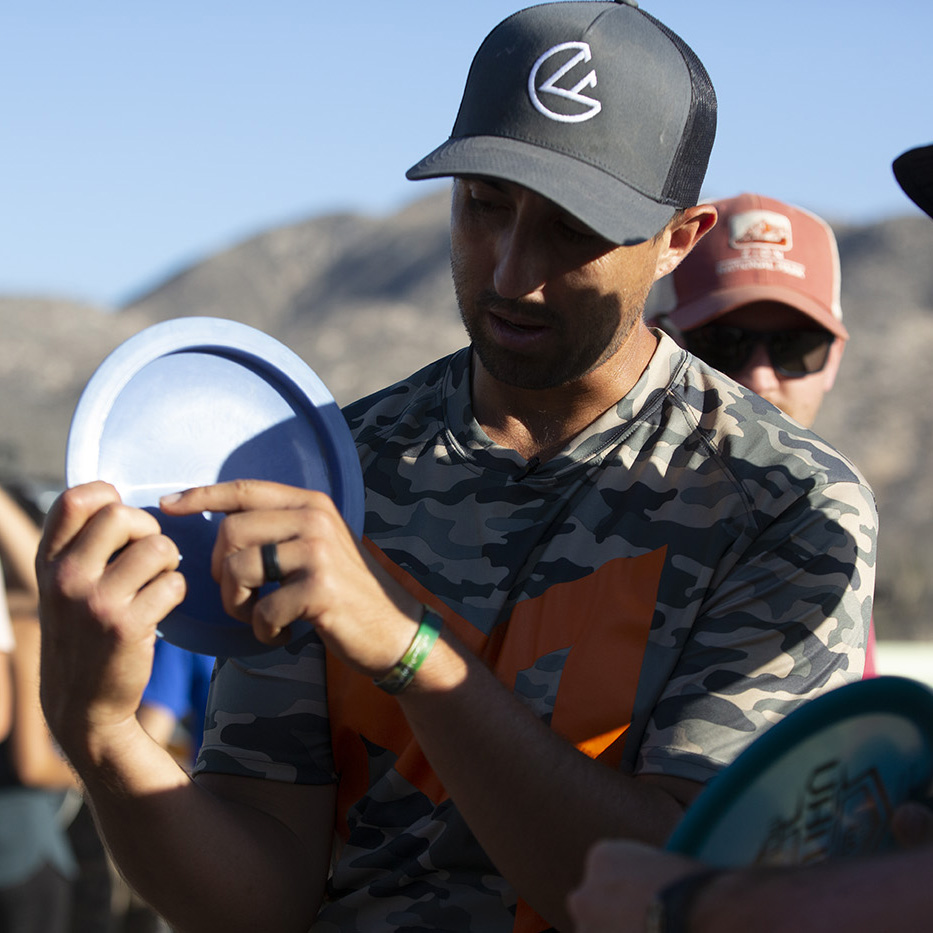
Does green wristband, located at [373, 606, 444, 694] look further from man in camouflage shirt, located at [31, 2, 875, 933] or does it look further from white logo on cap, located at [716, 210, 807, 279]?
white logo on cap, located at [716, 210, 807, 279]

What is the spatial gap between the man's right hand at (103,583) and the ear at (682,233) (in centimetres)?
132

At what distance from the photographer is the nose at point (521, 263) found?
2.32 m

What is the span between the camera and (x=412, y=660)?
187 cm

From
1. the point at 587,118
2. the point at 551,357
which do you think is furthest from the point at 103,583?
the point at 587,118

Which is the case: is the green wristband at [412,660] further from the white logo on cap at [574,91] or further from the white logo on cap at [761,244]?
the white logo on cap at [761,244]

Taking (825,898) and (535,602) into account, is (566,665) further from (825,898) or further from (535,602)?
(825,898)

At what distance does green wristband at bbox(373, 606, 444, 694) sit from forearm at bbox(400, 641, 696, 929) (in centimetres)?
2

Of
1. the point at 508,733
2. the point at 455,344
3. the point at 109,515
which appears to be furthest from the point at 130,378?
the point at 455,344

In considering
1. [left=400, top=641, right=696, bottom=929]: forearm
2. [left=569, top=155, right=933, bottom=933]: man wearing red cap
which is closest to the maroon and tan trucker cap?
[left=400, top=641, right=696, bottom=929]: forearm

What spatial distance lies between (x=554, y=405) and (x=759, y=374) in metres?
1.58

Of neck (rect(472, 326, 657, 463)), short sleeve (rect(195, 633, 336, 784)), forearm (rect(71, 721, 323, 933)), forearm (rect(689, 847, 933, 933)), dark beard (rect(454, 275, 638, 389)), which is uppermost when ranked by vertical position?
dark beard (rect(454, 275, 638, 389))

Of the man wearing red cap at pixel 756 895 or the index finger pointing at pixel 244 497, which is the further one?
the index finger pointing at pixel 244 497

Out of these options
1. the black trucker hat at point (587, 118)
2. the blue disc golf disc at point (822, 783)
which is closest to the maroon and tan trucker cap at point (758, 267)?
the black trucker hat at point (587, 118)

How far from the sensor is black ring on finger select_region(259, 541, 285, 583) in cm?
177
